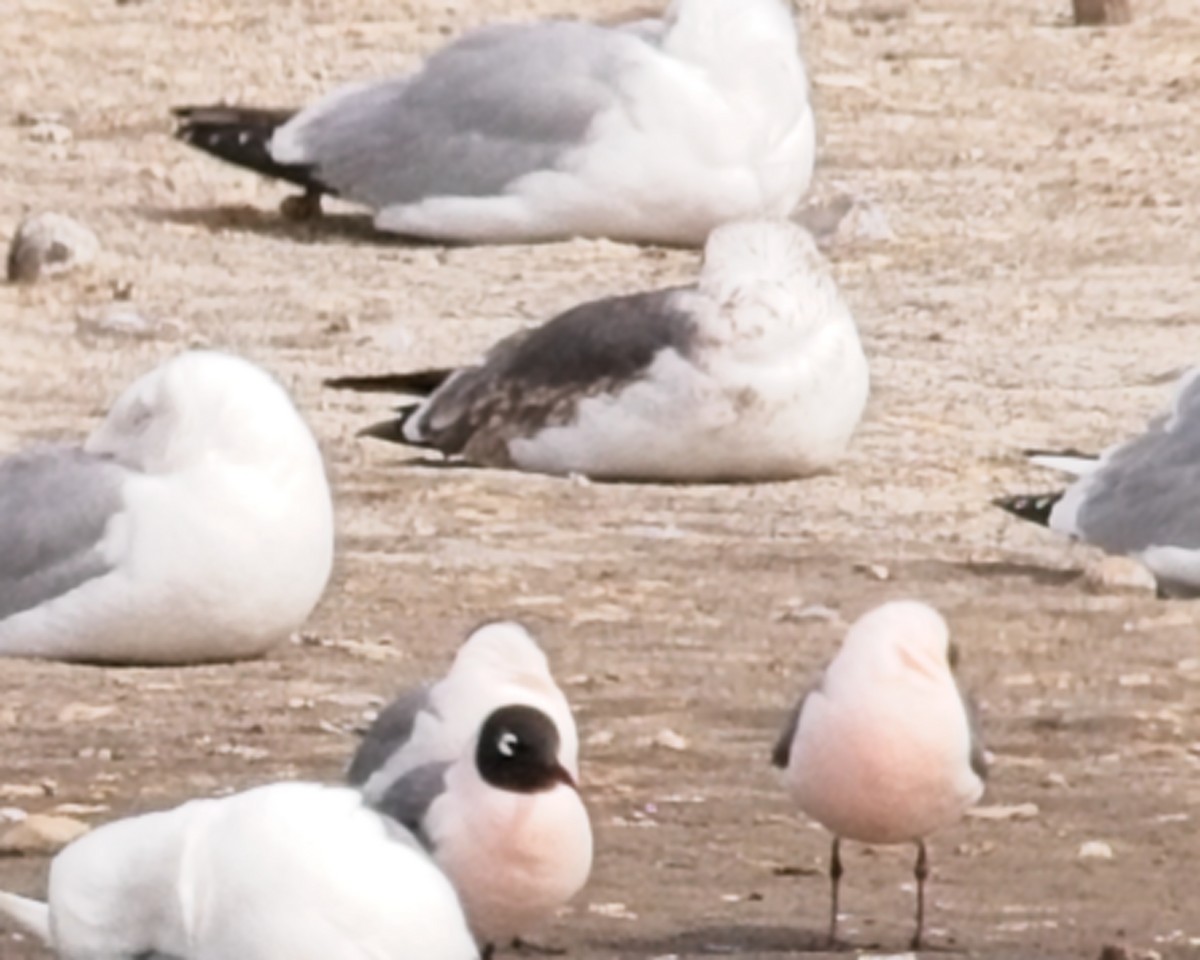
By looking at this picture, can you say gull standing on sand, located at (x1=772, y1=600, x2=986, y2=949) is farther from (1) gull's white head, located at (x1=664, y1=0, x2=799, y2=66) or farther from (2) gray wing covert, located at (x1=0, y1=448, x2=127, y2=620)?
(1) gull's white head, located at (x1=664, y1=0, x2=799, y2=66)

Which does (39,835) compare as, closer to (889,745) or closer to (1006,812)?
(889,745)

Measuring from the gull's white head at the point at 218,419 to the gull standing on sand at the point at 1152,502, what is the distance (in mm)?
1700

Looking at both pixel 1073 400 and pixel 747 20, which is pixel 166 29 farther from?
pixel 1073 400

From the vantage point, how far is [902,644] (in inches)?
216

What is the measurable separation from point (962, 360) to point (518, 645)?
4.12 metres

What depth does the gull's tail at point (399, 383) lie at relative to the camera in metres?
8.98

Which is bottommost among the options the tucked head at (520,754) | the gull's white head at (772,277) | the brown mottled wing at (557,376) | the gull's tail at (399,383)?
the gull's tail at (399,383)

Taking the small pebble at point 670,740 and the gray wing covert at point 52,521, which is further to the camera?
the gray wing covert at point 52,521

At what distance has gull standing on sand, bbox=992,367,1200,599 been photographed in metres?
7.59

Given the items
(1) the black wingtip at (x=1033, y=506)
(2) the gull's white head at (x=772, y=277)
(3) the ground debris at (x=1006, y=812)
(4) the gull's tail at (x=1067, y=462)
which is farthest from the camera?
(2) the gull's white head at (x=772, y=277)

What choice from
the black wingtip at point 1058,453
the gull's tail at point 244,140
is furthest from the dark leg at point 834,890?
the gull's tail at point 244,140

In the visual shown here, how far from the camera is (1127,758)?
21.3 ft

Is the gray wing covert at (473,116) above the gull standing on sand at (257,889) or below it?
below

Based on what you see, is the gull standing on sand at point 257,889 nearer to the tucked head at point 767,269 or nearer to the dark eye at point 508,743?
the dark eye at point 508,743
